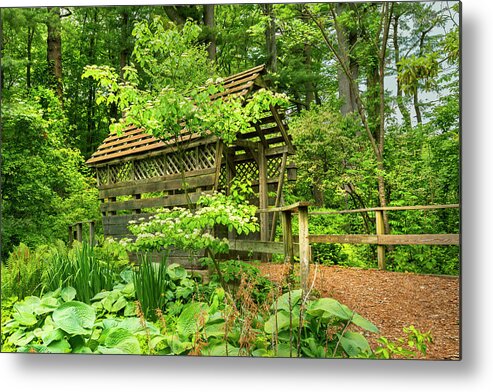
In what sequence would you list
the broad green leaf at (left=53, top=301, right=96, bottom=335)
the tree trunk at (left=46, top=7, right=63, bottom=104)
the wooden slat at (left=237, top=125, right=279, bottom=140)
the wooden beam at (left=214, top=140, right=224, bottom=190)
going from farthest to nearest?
1. the wooden slat at (left=237, top=125, right=279, bottom=140)
2. the wooden beam at (left=214, top=140, right=224, bottom=190)
3. the tree trunk at (left=46, top=7, right=63, bottom=104)
4. the broad green leaf at (left=53, top=301, right=96, bottom=335)

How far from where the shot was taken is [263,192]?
3668mm

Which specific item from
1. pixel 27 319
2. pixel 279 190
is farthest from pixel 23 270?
pixel 279 190

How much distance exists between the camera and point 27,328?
3379 millimetres

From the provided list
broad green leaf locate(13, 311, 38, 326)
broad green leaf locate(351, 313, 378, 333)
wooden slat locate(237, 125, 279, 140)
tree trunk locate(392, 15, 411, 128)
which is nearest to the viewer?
broad green leaf locate(351, 313, 378, 333)

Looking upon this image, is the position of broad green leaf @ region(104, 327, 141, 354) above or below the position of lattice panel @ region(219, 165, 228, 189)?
below

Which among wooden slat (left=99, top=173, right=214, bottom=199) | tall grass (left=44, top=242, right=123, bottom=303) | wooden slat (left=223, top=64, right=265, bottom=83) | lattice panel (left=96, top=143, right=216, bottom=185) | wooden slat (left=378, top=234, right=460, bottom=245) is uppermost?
wooden slat (left=223, top=64, right=265, bottom=83)

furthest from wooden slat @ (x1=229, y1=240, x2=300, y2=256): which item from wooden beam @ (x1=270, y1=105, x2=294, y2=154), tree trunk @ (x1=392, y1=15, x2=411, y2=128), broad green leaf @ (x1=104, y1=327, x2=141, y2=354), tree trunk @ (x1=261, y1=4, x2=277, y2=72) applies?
tree trunk @ (x1=261, y1=4, x2=277, y2=72)

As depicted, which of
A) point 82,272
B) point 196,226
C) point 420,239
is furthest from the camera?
point 82,272

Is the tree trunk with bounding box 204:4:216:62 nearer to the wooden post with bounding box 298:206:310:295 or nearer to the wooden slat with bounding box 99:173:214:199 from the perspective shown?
the wooden slat with bounding box 99:173:214:199

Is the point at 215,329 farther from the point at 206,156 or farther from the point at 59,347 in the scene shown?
the point at 206,156

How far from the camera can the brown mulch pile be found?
9.93 ft

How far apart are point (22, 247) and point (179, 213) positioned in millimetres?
1138

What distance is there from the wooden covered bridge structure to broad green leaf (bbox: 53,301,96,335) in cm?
53

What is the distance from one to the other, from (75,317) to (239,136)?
5.75ft
